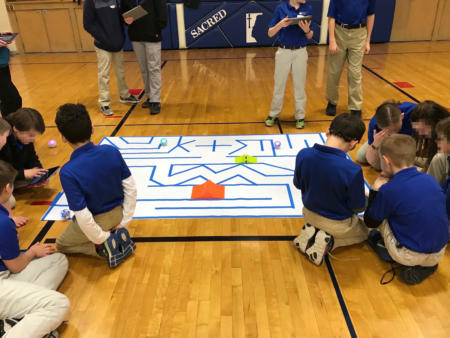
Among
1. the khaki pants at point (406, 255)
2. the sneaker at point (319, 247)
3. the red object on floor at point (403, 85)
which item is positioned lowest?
the red object on floor at point (403, 85)

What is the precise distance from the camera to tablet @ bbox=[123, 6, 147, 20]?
3.87m

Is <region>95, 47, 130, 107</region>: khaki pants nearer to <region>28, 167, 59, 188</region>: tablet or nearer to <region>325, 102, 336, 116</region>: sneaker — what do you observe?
<region>28, 167, 59, 188</region>: tablet

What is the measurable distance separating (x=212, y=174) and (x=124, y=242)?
107 centimetres

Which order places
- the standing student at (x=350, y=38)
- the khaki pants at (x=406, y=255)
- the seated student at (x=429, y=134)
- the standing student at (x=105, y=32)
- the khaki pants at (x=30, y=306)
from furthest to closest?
the standing student at (x=105, y=32)
the standing student at (x=350, y=38)
the seated student at (x=429, y=134)
the khaki pants at (x=406, y=255)
the khaki pants at (x=30, y=306)

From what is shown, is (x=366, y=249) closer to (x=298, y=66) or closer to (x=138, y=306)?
(x=138, y=306)

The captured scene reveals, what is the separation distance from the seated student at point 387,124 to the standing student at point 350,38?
1.26 meters

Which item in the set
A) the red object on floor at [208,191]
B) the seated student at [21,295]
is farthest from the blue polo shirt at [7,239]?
the red object on floor at [208,191]

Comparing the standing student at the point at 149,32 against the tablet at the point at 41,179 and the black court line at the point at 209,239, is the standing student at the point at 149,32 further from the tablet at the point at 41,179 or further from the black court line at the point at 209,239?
the black court line at the point at 209,239

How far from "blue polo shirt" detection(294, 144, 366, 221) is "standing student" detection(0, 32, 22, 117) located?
2.88 meters

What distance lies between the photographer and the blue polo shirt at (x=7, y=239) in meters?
1.65

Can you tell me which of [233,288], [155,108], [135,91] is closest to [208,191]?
[233,288]

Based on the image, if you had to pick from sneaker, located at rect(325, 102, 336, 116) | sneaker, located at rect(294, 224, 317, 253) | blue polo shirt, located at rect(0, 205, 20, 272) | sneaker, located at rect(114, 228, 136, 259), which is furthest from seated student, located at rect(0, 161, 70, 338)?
sneaker, located at rect(325, 102, 336, 116)

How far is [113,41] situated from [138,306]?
3197mm

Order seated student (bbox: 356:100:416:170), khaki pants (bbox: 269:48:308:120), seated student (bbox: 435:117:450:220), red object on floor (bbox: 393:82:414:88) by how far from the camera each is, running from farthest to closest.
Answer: red object on floor (bbox: 393:82:414:88) → khaki pants (bbox: 269:48:308:120) → seated student (bbox: 356:100:416:170) → seated student (bbox: 435:117:450:220)
